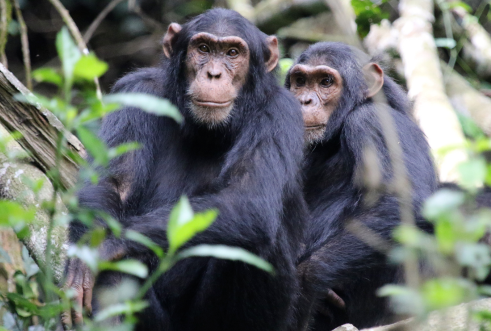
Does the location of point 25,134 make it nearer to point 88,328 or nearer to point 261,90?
point 261,90

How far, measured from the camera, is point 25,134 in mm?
5082

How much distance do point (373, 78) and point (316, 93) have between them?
0.55 metres

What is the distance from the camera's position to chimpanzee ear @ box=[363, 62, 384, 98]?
5.75 m

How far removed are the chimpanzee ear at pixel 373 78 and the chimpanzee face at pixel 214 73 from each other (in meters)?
1.33

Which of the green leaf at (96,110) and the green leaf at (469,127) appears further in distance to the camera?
the green leaf at (469,127)

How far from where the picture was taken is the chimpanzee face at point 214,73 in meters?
4.76

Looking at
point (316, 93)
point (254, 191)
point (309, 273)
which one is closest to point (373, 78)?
point (316, 93)

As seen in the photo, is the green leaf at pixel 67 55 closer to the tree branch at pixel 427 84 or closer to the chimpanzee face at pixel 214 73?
the chimpanzee face at pixel 214 73

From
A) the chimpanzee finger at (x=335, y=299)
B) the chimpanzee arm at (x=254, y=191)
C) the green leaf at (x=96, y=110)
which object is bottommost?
the chimpanzee finger at (x=335, y=299)

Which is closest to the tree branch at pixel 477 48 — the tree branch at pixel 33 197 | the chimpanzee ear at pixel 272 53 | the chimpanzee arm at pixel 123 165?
the chimpanzee ear at pixel 272 53

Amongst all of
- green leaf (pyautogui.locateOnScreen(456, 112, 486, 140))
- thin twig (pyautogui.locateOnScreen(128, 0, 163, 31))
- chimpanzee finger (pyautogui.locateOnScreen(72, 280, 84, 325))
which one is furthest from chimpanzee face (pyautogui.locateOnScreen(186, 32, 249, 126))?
thin twig (pyautogui.locateOnScreen(128, 0, 163, 31))

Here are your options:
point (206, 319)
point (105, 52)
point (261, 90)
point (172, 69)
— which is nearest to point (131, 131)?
point (172, 69)

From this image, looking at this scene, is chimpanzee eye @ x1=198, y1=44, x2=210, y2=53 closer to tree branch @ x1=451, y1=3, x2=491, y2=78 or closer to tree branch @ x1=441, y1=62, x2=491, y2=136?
tree branch @ x1=441, y1=62, x2=491, y2=136

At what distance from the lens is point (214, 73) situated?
4.80 meters
